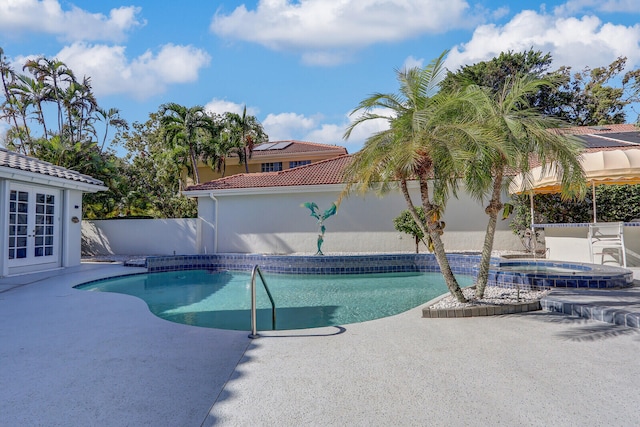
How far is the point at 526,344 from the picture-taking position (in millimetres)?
5223

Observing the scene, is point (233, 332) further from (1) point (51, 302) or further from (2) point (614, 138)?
(2) point (614, 138)

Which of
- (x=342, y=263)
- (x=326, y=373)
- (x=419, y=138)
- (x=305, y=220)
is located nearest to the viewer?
(x=326, y=373)

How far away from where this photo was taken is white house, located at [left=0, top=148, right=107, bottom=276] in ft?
38.6

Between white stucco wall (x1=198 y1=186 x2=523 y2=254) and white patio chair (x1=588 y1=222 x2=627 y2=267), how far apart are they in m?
4.80

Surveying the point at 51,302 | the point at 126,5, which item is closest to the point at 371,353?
the point at 51,302

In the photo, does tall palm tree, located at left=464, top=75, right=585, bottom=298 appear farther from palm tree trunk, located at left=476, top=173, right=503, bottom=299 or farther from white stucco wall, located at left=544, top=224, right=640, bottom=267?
white stucco wall, located at left=544, top=224, right=640, bottom=267

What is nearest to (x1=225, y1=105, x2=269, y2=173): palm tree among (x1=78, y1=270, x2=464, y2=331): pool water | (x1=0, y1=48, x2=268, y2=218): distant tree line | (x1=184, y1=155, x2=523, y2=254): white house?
(x1=0, y1=48, x2=268, y2=218): distant tree line

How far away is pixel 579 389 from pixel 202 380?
12.6 feet

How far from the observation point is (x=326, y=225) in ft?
59.7

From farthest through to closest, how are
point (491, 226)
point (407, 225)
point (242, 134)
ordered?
point (242, 134)
point (407, 225)
point (491, 226)

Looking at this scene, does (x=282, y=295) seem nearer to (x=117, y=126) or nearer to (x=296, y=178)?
(x=296, y=178)

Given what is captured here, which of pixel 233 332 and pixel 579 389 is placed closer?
pixel 579 389

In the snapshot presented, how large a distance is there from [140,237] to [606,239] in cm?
1975

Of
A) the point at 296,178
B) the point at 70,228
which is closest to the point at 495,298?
the point at 296,178
